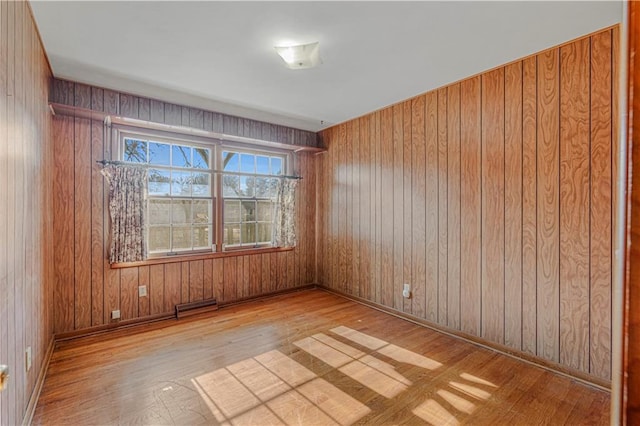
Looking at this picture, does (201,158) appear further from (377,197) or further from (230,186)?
(377,197)

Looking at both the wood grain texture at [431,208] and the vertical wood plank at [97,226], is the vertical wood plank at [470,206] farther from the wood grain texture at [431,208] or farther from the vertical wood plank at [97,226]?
the vertical wood plank at [97,226]

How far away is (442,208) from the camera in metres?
3.26

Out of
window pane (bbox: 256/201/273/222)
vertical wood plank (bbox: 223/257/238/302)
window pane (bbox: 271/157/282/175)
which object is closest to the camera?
vertical wood plank (bbox: 223/257/238/302)

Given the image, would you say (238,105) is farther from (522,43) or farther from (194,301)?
(522,43)

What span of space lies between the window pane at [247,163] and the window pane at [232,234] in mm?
808

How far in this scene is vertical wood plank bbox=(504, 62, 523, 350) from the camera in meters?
2.68

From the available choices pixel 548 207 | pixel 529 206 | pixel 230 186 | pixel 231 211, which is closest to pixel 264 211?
pixel 231 211

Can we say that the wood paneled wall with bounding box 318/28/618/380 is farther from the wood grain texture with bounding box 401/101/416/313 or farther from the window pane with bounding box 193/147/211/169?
the window pane with bounding box 193/147/211/169

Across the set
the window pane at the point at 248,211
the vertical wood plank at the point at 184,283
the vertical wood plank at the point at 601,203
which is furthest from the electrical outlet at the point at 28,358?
the vertical wood plank at the point at 601,203

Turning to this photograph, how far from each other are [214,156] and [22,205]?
2.36 m

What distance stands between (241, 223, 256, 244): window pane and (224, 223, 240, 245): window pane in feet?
0.30

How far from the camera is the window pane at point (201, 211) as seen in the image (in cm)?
391

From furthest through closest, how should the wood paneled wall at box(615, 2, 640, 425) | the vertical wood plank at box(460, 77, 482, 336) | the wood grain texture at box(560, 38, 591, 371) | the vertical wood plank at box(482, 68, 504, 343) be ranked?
1. the vertical wood plank at box(460, 77, 482, 336)
2. the vertical wood plank at box(482, 68, 504, 343)
3. the wood grain texture at box(560, 38, 591, 371)
4. the wood paneled wall at box(615, 2, 640, 425)

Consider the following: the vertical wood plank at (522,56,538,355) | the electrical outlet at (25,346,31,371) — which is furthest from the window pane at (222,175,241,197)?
the vertical wood plank at (522,56,538,355)
